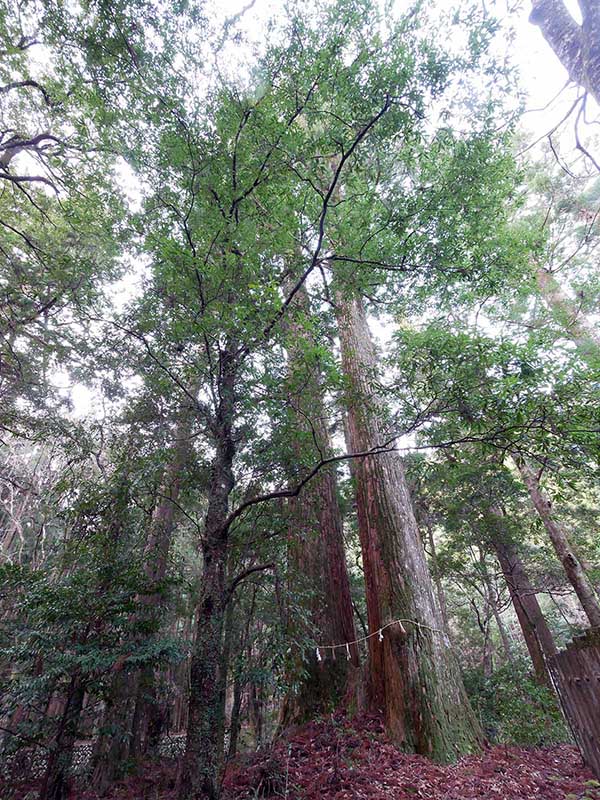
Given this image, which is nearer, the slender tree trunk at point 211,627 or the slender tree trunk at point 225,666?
the slender tree trunk at point 211,627

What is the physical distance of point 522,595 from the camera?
6957 mm

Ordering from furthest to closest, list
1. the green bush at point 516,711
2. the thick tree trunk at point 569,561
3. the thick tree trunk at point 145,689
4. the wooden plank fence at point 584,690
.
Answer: the thick tree trunk at point 569,561
the green bush at point 516,711
the thick tree trunk at point 145,689
the wooden plank fence at point 584,690

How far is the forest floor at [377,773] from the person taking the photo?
2.93 metres

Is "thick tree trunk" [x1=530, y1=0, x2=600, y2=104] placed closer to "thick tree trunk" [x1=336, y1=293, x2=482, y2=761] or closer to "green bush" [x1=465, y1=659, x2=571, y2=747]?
"thick tree trunk" [x1=336, y1=293, x2=482, y2=761]

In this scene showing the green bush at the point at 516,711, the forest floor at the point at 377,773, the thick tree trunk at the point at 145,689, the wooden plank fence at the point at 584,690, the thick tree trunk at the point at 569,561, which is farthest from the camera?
the thick tree trunk at the point at 569,561

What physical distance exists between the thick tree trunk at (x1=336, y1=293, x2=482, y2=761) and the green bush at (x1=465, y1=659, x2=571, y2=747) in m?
1.20

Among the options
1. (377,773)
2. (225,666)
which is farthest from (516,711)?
(225,666)

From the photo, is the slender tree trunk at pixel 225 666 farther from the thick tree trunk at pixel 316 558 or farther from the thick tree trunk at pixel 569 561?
the thick tree trunk at pixel 569 561

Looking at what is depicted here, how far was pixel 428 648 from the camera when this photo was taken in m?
4.02

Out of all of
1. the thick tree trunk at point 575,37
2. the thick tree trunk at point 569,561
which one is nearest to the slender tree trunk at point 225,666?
the thick tree trunk at point 569,561

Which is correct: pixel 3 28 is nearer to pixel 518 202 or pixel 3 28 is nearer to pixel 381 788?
pixel 518 202

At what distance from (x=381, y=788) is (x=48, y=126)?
940 cm

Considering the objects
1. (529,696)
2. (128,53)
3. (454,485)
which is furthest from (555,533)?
(128,53)

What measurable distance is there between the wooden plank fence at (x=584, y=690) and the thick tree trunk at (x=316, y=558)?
2.20 m
